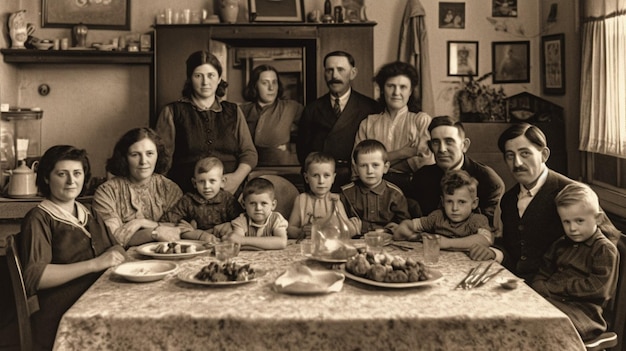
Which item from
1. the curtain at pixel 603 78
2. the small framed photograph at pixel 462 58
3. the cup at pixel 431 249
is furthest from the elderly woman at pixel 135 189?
the small framed photograph at pixel 462 58

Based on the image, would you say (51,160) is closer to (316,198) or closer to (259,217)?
(259,217)

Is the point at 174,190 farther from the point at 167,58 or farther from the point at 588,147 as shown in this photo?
the point at 588,147

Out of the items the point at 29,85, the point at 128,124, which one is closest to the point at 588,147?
the point at 128,124

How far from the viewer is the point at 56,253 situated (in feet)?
8.08

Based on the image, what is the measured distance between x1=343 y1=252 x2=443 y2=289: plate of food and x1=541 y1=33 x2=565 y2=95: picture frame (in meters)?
3.73

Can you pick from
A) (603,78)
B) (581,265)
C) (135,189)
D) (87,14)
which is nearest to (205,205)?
(135,189)

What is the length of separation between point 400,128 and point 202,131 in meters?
1.18

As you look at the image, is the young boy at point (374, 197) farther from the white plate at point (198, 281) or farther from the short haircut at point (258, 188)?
Result: the white plate at point (198, 281)

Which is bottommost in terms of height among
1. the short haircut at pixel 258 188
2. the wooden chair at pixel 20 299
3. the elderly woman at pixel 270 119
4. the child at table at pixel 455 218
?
the wooden chair at pixel 20 299

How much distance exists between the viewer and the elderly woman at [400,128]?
3.64 meters

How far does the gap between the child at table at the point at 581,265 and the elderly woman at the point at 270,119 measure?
7.92 feet

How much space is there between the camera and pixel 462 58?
5.57 meters

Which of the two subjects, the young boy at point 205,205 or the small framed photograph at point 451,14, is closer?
the young boy at point 205,205

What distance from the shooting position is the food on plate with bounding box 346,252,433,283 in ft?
6.43
